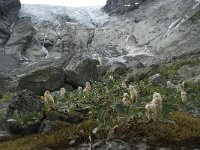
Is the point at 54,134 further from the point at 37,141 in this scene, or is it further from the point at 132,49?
the point at 132,49

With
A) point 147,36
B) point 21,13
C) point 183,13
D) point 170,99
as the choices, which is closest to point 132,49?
point 147,36

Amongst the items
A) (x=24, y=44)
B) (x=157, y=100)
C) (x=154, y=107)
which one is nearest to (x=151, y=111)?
(x=154, y=107)

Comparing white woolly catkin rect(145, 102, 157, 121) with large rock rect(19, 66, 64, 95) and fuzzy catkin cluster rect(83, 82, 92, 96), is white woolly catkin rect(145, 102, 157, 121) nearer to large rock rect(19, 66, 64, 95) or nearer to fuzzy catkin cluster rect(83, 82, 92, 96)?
fuzzy catkin cluster rect(83, 82, 92, 96)

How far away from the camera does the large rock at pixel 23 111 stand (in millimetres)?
9242

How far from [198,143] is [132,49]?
70.8 m

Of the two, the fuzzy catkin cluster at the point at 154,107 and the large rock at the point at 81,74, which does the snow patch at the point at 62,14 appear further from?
the fuzzy catkin cluster at the point at 154,107

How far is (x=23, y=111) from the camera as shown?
392 inches

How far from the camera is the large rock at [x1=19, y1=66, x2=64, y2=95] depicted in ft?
77.8

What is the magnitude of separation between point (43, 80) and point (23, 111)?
46.2 ft

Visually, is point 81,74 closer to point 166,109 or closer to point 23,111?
point 23,111

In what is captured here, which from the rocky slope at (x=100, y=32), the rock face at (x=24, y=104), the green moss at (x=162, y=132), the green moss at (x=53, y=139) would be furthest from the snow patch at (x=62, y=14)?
the green moss at (x=162, y=132)

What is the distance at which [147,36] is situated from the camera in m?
80.3

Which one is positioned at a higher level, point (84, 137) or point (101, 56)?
point (84, 137)

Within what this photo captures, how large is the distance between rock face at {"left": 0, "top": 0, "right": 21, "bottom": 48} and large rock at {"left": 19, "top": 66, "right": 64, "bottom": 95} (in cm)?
6216
